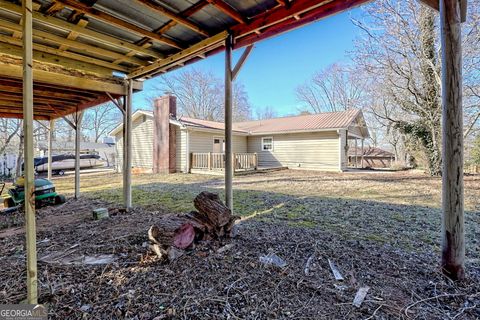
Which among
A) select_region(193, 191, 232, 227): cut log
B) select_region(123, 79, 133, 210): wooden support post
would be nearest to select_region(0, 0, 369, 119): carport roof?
select_region(123, 79, 133, 210): wooden support post

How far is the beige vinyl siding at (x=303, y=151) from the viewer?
13.9m

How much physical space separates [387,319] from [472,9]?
12.2m

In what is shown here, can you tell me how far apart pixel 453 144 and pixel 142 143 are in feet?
53.0

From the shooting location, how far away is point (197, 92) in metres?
29.2

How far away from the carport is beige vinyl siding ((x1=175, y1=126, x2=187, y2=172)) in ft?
28.0

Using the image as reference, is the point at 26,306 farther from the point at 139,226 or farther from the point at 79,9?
the point at 79,9

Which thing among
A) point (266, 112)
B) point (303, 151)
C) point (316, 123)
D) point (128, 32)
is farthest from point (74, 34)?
point (266, 112)

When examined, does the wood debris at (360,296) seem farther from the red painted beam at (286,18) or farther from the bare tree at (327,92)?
the bare tree at (327,92)

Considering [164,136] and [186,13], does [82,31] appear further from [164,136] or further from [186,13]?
[164,136]

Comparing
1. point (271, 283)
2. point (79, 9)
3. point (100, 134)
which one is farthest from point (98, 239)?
point (100, 134)

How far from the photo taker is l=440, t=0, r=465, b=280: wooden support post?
7.12 ft

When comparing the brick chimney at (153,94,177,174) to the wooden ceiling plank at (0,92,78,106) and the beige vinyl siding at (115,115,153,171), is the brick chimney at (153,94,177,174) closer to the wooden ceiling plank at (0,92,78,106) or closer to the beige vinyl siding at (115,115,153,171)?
the beige vinyl siding at (115,115,153,171)

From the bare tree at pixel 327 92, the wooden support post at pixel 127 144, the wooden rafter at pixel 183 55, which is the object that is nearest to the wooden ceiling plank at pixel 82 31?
the wooden rafter at pixel 183 55

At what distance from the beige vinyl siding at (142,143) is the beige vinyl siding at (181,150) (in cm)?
233
